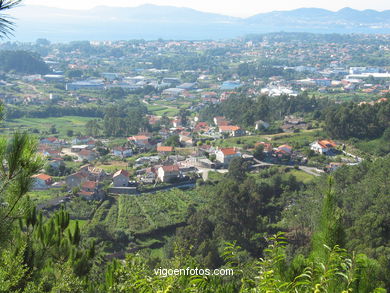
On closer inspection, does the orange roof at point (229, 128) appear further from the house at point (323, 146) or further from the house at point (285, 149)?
the house at point (323, 146)

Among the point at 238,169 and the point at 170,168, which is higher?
the point at 238,169

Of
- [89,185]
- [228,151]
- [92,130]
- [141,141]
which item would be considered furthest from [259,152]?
[92,130]

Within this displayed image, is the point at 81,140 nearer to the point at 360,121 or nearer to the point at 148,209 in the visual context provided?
the point at 148,209

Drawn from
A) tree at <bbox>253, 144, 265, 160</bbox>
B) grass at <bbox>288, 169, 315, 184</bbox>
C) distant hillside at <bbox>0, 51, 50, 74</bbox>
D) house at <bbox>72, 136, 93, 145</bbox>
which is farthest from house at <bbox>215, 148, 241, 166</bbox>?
distant hillside at <bbox>0, 51, 50, 74</bbox>

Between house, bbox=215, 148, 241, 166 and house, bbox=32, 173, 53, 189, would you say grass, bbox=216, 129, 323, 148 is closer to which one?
house, bbox=215, 148, 241, 166

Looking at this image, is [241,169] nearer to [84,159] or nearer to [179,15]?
[84,159]
